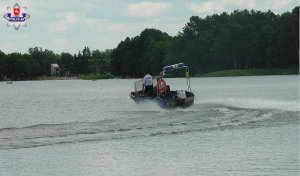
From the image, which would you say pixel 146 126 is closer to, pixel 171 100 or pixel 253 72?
pixel 171 100

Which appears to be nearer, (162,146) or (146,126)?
(162,146)

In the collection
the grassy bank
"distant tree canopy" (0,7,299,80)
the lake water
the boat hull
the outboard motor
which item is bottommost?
the lake water

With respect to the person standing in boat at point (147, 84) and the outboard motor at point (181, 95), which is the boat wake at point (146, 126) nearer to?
the outboard motor at point (181, 95)

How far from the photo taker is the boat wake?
79.0 ft

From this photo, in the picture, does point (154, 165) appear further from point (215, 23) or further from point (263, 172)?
point (215, 23)

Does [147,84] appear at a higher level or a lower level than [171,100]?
higher

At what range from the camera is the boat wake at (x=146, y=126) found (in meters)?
24.1

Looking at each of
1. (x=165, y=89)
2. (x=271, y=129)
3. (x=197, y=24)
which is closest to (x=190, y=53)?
(x=197, y=24)

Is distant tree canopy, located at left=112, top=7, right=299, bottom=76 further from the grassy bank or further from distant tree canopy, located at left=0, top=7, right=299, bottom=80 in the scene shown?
the grassy bank

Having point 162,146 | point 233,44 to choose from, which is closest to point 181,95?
point 162,146

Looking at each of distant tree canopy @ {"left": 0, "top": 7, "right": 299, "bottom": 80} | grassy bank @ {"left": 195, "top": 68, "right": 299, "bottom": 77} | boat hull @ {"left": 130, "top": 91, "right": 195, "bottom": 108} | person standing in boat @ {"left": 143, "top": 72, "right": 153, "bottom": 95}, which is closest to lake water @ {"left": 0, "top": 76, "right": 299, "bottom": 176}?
boat hull @ {"left": 130, "top": 91, "right": 195, "bottom": 108}

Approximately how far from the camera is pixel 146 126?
27547 millimetres

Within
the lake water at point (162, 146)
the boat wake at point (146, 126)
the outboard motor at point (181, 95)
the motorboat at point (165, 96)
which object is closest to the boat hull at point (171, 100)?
the motorboat at point (165, 96)

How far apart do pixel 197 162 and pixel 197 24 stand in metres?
139
